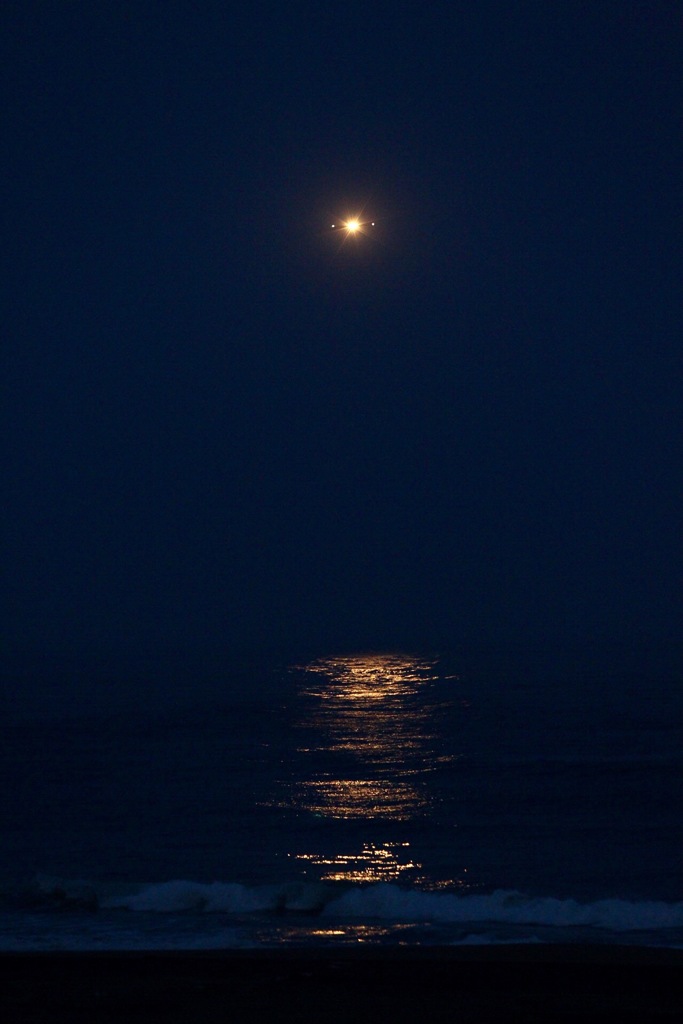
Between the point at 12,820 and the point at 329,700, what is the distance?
3293 centimetres

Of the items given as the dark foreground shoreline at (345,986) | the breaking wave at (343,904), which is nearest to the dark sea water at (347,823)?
the breaking wave at (343,904)

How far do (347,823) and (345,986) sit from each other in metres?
16.4

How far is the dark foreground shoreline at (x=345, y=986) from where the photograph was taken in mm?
8016

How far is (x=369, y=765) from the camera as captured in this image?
33.9m

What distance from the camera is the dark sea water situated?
13961 mm

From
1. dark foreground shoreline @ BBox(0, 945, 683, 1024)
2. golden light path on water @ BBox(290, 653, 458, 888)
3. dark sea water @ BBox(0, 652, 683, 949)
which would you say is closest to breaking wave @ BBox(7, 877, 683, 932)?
dark sea water @ BBox(0, 652, 683, 949)

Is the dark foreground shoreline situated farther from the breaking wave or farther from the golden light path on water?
the golden light path on water

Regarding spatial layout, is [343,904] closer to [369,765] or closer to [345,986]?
[345,986]

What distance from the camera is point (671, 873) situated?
1972cm

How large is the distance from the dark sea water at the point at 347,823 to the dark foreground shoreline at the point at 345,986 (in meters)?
1.95

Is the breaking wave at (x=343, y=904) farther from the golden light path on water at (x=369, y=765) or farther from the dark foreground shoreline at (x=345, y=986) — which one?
the dark foreground shoreline at (x=345, y=986)

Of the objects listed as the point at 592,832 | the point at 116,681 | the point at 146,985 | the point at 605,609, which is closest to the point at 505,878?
the point at 592,832

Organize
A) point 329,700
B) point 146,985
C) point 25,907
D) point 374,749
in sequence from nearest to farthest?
point 146,985 → point 25,907 → point 374,749 → point 329,700

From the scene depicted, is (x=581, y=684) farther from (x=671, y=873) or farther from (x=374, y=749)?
(x=671, y=873)
